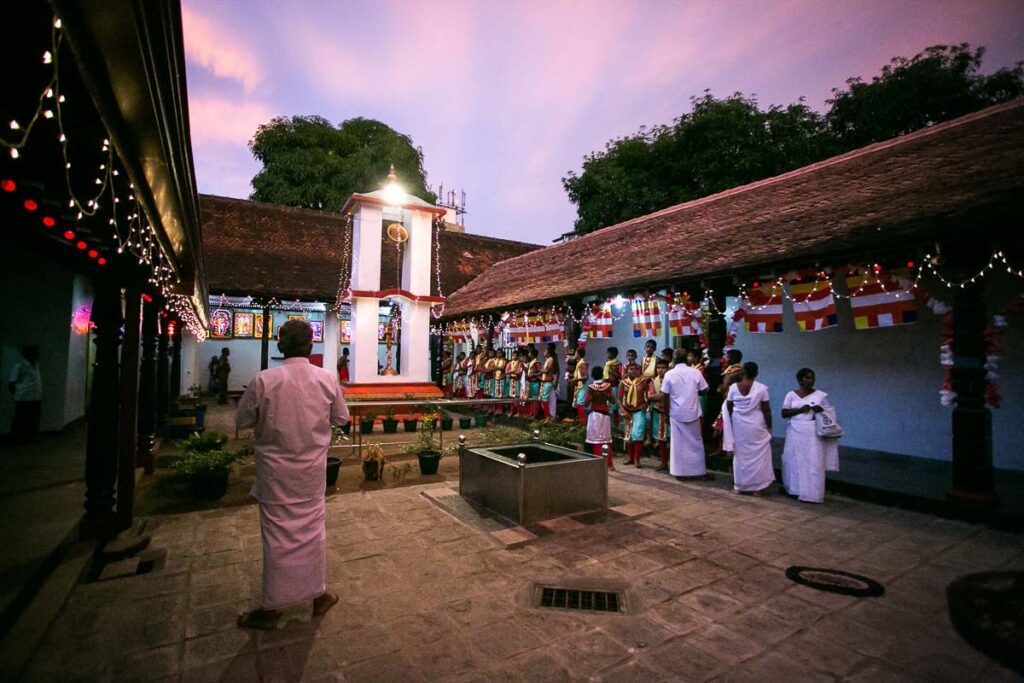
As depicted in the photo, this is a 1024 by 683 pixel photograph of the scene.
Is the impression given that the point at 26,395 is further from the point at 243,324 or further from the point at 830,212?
the point at 830,212

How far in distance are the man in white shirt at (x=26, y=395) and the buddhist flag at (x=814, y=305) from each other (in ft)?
44.4

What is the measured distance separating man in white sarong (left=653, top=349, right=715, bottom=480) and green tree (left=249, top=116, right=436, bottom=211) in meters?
20.2

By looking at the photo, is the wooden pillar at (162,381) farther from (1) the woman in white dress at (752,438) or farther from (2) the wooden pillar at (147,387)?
(1) the woman in white dress at (752,438)

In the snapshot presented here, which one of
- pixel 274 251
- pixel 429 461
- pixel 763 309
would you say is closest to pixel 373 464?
pixel 429 461

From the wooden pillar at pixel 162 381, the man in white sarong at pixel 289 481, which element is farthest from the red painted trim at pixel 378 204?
the man in white sarong at pixel 289 481

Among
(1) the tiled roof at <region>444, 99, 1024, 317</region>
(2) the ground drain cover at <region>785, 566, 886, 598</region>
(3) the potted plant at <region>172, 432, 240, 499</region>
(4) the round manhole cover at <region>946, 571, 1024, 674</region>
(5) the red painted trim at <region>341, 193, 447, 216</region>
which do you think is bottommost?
(2) the ground drain cover at <region>785, 566, 886, 598</region>

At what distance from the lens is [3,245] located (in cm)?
884

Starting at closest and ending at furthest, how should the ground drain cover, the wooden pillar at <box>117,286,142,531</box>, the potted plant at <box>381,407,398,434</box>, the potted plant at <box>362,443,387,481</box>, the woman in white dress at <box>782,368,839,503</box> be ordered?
the ground drain cover → the wooden pillar at <box>117,286,142,531</box> → the woman in white dress at <box>782,368,839,503</box> → the potted plant at <box>362,443,387,481</box> → the potted plant at <box>381,407,398,434</box>

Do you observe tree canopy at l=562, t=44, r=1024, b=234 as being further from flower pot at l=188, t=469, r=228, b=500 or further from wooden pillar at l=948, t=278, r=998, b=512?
flower pot at l=188, t=469, r=228, b=500

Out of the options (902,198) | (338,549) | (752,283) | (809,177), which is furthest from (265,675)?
(809,177)

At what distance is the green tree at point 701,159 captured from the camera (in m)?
18.8

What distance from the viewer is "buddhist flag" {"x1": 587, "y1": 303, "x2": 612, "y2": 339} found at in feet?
38.2

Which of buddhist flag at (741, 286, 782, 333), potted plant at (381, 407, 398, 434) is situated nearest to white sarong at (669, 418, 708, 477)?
buddhist flag at (741, 286, 782, 333)

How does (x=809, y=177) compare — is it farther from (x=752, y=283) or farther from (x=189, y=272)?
(x=189, y=272)
